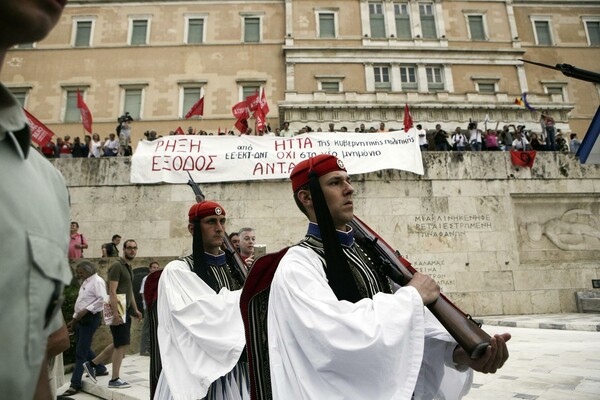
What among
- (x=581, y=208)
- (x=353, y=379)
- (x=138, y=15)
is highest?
(x=138, y=15)

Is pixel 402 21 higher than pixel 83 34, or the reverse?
pixel 402 21

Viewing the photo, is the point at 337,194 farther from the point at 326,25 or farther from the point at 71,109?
the point at 71,109

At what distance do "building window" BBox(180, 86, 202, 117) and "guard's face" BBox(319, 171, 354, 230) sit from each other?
1046 inches

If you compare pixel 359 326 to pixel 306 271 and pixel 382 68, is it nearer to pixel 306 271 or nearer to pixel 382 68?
pixel 306 271

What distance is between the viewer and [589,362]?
571 cm

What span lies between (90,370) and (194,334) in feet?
13.0

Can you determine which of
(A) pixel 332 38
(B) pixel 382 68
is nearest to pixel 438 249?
(B) pixel 382 68

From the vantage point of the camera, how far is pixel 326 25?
28.8m

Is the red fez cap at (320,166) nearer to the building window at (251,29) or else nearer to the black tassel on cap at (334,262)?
the black tassel on cap at (334,262)

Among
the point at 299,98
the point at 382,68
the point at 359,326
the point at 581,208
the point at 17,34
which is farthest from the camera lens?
the point at 382,68

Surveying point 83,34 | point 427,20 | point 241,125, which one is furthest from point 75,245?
point 427,20

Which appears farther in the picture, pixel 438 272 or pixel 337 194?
pixel 438 272

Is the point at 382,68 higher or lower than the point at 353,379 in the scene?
higher

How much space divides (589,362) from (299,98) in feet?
63.3
